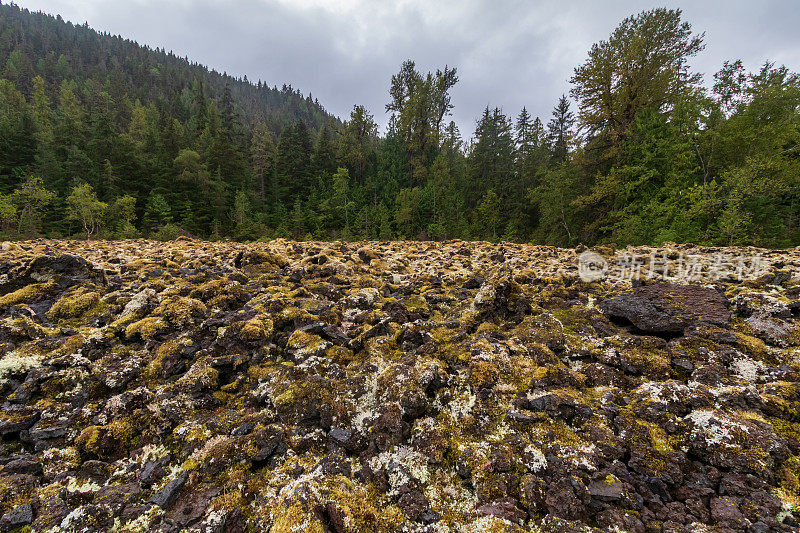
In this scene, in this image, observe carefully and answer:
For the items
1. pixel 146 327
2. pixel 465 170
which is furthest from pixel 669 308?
pixel 465 170

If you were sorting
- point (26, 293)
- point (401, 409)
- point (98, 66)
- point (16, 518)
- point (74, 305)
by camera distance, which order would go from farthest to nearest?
point (98, 66), point (26, 293), point (74, 305), point (401, 409), point (16, 518)

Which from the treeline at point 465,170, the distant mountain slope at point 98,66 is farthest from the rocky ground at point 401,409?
the distant mountain slope at point 98,66

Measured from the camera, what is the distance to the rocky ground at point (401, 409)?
3287 mm

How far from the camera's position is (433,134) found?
44531mm

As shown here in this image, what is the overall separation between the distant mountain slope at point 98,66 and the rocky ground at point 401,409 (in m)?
86.4

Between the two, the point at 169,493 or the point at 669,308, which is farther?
A: the point at 669,308

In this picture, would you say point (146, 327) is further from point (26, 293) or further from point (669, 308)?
point (669, 308)

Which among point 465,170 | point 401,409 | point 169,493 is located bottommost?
point 169,493

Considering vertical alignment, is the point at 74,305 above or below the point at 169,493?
above

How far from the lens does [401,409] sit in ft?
15.3

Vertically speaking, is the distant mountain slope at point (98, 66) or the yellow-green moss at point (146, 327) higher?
the distant mountain slope at point (98, 66)

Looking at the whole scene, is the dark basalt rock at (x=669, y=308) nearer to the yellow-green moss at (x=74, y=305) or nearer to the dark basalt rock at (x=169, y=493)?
the dark basalt rock at (x=169, y=493)

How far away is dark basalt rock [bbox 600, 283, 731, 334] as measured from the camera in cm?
600

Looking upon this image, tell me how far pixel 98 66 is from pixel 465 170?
180038 millimetres
